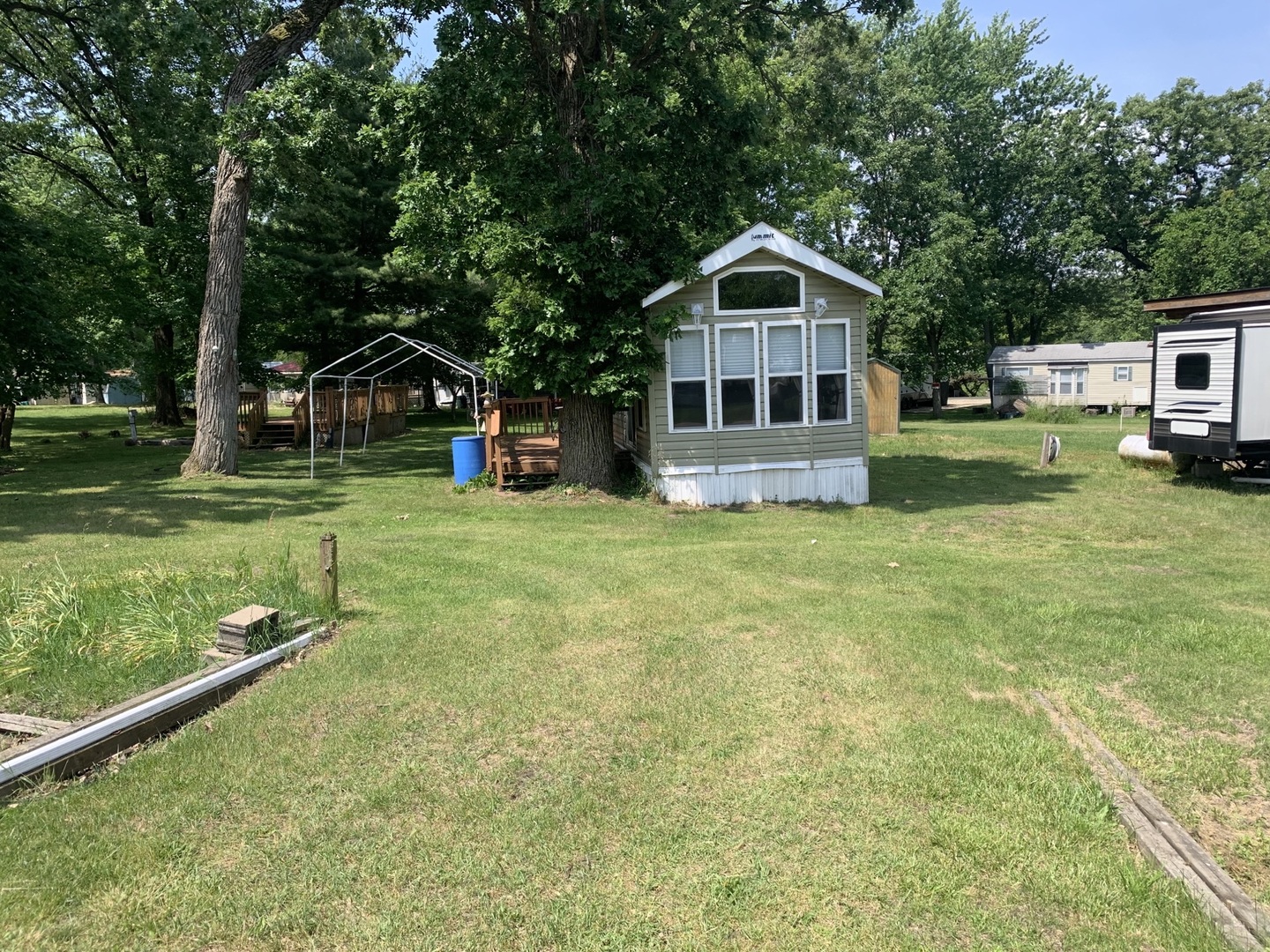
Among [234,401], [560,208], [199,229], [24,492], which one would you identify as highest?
[199,229]

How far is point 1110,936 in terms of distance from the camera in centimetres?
253

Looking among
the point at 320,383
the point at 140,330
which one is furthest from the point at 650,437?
the point at 140,330

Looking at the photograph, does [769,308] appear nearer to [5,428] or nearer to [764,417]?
[764,417]

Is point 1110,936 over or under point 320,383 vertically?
under

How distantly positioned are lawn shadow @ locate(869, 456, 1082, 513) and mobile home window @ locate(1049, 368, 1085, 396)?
22004 mm

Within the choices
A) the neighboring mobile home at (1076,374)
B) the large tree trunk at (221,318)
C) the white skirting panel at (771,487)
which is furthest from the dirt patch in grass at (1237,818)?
the neighboring mobile home at (1076,374)

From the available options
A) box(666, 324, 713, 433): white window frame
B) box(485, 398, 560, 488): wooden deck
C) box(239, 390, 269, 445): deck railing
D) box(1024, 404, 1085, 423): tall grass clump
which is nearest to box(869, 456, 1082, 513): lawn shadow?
box(666, 324, 713, 433): white window frame

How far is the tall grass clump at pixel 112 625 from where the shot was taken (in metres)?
4.25

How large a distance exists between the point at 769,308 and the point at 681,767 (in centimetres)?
921

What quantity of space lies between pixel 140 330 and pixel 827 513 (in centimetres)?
2336

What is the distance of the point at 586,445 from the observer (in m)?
12.6

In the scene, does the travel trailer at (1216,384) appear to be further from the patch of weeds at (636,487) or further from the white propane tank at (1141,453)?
the patch of weeds at (636,487)

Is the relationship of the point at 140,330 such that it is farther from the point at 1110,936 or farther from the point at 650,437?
the point at 1110,936

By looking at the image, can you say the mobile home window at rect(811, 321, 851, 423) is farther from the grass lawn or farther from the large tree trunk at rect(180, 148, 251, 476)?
the large tree trunk at rect(180, 148, 251, 476)
